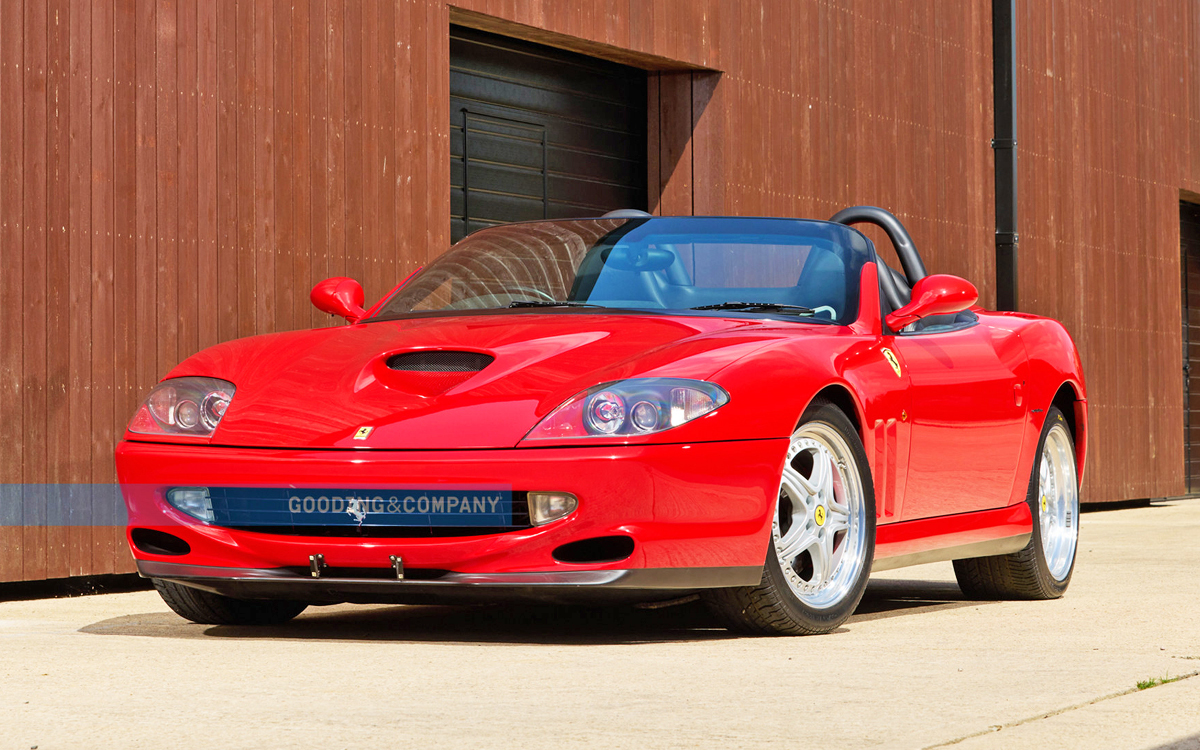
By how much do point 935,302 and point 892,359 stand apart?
11.3 inches

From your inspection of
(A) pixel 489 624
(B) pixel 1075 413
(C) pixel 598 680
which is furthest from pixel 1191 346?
(C) pixel 598 680

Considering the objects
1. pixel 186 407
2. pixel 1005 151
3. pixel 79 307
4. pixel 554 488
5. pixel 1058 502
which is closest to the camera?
pixel 554 488

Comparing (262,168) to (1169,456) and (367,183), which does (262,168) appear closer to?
(367,183)

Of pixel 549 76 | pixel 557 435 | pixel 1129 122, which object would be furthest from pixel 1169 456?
pixel 557 435

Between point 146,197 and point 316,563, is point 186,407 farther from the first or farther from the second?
point 146,197

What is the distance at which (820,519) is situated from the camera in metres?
5.37

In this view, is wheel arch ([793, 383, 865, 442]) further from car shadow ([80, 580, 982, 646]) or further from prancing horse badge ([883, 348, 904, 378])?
car shadow ([80, 580, 982, 646])

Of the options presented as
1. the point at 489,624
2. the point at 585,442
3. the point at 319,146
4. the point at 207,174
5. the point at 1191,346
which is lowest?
the point at 489,624

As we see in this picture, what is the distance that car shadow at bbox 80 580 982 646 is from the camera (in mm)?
5242

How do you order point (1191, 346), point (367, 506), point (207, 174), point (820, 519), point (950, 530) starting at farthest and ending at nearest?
point (1191, 346) → point (207, 174) → point (950, 530) → point (820, 519) → point (367, 506)

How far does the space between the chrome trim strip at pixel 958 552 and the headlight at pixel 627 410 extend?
1.10 metres

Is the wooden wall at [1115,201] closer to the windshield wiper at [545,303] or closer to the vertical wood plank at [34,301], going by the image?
the vertical wood plank at [34,301]

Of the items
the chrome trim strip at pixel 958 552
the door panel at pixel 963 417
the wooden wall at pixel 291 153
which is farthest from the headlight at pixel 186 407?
the wooden wall at pixel 291 153

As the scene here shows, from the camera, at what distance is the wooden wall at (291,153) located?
7.60 metres
